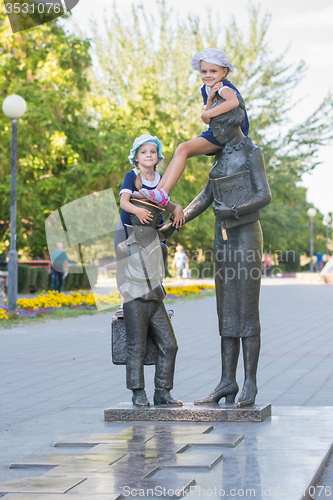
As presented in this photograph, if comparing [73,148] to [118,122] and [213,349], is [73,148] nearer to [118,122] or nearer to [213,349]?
[118,122]

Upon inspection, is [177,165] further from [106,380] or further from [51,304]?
[51,304]

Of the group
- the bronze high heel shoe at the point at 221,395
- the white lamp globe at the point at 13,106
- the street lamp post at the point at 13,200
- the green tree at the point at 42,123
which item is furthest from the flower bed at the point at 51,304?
the bronze high heel shoe at the point at 221,395

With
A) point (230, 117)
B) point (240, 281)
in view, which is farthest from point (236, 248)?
point (230, 117)

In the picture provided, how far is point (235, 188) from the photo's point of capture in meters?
5.12

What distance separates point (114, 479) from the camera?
3494 millimetres

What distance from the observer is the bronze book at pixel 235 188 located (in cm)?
510

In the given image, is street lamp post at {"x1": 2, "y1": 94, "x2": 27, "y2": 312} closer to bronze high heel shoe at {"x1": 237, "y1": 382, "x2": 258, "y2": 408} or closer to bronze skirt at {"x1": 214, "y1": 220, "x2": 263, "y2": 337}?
bronze skirt at {"x1": 214, "y1": 220, "x2": 263, "y2": 337}

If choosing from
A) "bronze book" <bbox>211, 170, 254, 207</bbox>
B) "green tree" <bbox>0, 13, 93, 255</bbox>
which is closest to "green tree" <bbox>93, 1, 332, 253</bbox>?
"green tree" <bbox>0, 13, 93, 255</bbox>

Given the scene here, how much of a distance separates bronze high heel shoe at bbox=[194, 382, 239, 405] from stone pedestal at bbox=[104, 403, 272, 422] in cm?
8

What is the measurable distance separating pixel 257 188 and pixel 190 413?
169 centimetres

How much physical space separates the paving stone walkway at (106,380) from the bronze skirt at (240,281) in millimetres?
722

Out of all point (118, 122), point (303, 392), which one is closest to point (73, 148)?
point (118, 122)

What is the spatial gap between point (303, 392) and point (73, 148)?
1809 cm

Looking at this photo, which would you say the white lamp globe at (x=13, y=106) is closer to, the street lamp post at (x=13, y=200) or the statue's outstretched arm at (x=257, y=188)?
the street lamp post at (x=13, y=200)
